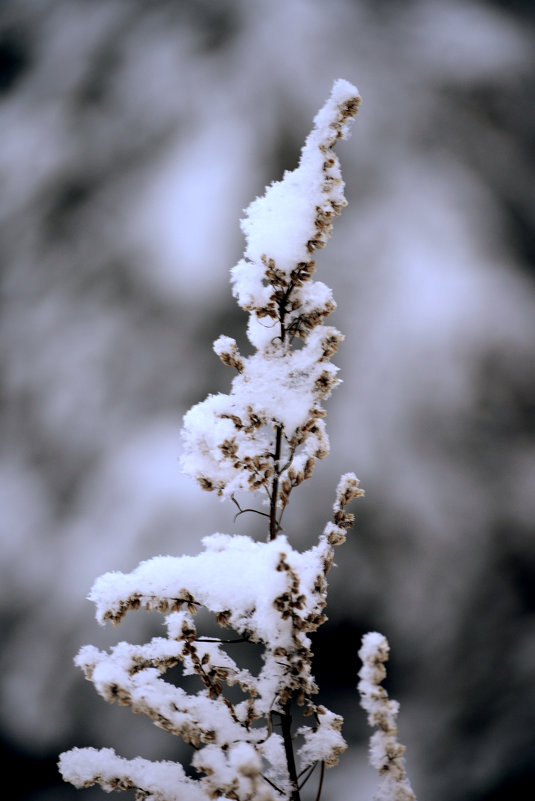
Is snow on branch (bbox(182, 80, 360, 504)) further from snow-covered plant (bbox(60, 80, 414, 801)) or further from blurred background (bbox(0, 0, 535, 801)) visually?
blurred background (bbox(0, 0, 535, 801))

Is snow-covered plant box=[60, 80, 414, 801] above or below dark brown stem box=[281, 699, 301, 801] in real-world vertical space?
above

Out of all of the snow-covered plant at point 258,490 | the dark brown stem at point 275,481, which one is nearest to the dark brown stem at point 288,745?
the snow-covered plant at point 258,490

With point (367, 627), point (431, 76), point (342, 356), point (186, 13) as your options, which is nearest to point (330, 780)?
point (367, 627)

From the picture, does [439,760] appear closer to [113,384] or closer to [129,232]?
[113,384]

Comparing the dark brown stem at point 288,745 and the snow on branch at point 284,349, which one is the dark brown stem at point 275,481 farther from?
the dark brown stem at point 288,745

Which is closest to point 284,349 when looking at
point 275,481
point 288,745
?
point 275,481

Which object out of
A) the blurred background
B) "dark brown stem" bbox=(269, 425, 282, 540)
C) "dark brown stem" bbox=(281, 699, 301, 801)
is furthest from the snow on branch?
the blurred background

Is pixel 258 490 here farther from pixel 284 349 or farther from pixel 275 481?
pixel 284 349
